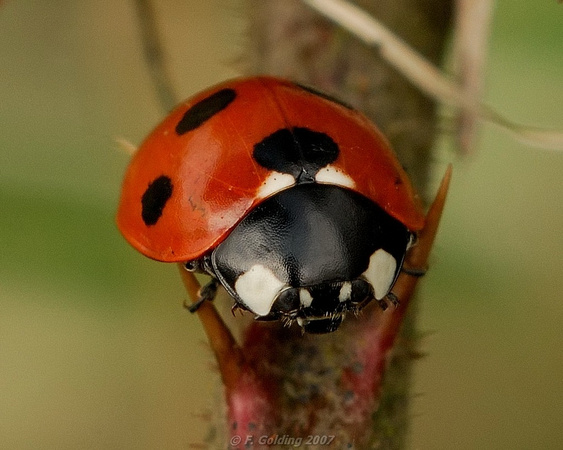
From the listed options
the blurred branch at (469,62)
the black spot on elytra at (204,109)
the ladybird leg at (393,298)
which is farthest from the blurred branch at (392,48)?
the ladybird leg at (393,298)

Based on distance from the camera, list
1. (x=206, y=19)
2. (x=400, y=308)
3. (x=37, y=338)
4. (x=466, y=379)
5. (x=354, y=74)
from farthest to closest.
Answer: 1. (x=206, y=19)
2. (x=466, y=379)
3. (x=37, y=338)
4. (x=354, y=74)
5. (x=400, y=308)

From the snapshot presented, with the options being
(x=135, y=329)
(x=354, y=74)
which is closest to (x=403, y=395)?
(x=354, y=74)

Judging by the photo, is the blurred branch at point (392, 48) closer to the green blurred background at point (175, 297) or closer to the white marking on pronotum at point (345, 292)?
the white marking on pronotum at point (345, 292)

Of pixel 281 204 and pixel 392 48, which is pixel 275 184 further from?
pixel 392 48

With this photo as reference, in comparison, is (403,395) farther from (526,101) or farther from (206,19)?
(206,19)

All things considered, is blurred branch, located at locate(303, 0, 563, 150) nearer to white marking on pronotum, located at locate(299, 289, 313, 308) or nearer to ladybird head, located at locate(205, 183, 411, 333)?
ladybird head, located at locate(205, 183, 411, 333)

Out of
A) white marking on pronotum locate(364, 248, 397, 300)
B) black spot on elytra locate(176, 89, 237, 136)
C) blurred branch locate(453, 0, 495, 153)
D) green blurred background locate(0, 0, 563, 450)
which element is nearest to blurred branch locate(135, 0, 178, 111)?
green blurred background locate(0, 0, 563, 450)

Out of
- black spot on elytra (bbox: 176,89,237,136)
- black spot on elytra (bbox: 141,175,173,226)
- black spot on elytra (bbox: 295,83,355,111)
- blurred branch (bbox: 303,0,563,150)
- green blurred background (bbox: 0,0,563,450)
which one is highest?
blurred branch (bbox: 303,0,563,150)
